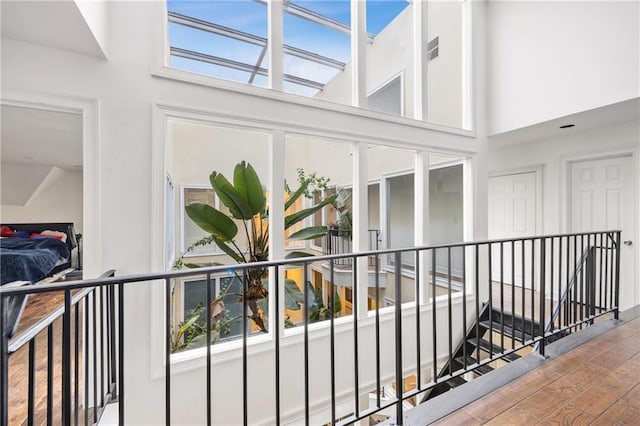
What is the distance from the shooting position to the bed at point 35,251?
2627 millimetres

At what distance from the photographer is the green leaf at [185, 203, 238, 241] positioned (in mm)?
2191

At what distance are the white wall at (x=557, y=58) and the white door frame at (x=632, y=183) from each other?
3.29 ft

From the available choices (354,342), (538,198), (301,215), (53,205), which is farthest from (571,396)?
(53,205)

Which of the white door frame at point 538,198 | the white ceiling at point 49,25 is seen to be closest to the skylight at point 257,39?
the white ceiling at point 49,25

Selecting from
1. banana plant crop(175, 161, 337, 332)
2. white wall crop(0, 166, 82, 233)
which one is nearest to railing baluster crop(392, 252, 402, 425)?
banana plant crop(175, 161, 337, 332)

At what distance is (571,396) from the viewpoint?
5.15 ft

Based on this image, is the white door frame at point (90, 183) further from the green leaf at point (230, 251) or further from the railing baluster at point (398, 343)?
the railing baluster at point (398, 343)

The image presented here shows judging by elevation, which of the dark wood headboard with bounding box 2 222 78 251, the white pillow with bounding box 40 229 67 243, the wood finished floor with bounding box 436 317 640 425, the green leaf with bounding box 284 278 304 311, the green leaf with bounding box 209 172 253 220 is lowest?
the wood finished floor with bounding box 436 317 640 425

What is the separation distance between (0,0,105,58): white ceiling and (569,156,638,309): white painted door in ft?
17.2

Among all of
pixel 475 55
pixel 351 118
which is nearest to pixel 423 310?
pixel 351 118

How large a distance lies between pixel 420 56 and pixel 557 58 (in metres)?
1.45

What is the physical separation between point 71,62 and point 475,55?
4215mm

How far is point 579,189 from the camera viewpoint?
377cm

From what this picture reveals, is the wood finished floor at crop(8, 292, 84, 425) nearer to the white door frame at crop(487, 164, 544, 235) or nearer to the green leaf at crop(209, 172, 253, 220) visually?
the green leaf at crop(209, 172, 253, 220)
